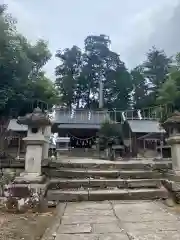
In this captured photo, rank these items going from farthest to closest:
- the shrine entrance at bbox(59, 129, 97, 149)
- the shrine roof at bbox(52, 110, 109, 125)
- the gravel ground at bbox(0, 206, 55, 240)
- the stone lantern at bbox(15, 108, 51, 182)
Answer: the shrine roof at bbox(52, 110, 109, 125) → the shrine entrance at bbox(59, 129, 97, 149) → the stone lantern at bbox(15, 108, 51, 182) → the gravel ground at bbox(0, 206, 55, 240)

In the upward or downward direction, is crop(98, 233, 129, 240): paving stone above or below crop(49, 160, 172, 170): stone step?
below

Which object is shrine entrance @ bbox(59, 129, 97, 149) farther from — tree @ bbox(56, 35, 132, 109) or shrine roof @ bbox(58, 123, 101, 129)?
tree @ bbox(56, 35, 132, 109)

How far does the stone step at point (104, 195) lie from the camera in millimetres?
4883

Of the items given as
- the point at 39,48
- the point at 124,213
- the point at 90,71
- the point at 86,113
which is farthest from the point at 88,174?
the point at 90,71

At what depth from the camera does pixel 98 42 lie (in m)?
40.1

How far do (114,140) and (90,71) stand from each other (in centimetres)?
1993

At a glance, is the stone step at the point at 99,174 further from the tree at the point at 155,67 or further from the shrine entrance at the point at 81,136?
the tree at the point at 155,67

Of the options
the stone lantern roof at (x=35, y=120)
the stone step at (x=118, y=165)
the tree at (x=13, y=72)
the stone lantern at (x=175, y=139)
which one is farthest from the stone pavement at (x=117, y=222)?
the tree at (x=13, y=72)

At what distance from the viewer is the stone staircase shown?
4.95 m

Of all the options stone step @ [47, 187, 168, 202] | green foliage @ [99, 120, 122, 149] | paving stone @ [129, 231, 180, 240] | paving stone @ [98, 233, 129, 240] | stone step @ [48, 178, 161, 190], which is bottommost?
paving stone @ [98, 233, 129, 240]

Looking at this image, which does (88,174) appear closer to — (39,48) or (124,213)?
(124,213)

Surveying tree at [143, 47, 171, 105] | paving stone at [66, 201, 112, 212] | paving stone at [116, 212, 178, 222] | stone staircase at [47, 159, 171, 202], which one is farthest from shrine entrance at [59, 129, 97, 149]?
paving stone at [116, 212, 178, 222]

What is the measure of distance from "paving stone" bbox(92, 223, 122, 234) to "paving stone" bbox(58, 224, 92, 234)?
0.27 feet

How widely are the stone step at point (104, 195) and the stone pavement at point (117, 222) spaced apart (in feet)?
0.66
